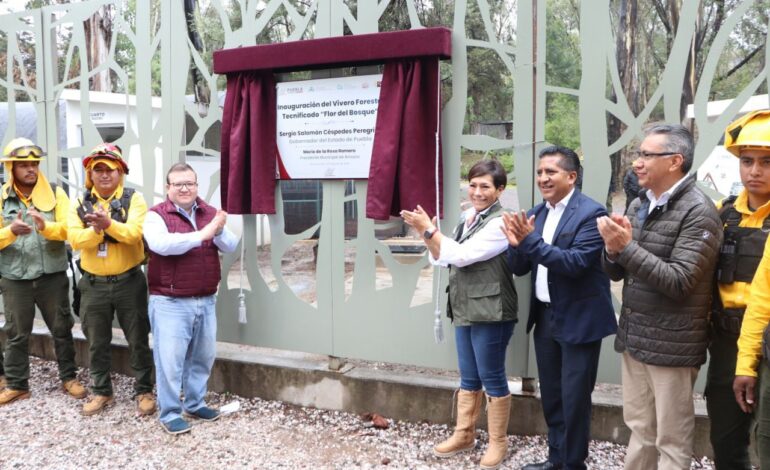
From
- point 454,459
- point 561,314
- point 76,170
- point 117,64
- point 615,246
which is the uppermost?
point 117,64

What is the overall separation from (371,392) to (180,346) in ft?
4.15

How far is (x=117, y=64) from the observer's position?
5.05 m

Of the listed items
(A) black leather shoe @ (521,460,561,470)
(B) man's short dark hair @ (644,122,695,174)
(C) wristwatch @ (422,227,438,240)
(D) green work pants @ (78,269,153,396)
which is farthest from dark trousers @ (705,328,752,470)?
(D) green work pants @ (78,269,153,396)

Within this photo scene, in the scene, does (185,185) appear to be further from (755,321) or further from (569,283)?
(755,321)

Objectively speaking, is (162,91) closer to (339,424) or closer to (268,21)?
(268,21)

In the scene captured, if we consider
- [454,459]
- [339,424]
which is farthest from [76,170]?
[454,459]

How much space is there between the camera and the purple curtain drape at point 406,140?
3809mm

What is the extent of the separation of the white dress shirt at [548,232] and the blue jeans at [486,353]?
0.86 feet

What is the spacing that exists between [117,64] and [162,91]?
66cm

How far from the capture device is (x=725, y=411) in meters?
2.59

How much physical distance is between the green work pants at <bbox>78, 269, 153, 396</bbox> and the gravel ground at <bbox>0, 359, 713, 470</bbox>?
25 cm

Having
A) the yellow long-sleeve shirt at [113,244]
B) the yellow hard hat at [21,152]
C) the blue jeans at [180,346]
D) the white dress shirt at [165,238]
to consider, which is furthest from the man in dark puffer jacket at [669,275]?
the yellow hard hat at [21,152]

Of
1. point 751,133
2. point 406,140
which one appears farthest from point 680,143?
point 406,140

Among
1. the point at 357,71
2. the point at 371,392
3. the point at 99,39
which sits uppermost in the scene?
the point at 99,39
